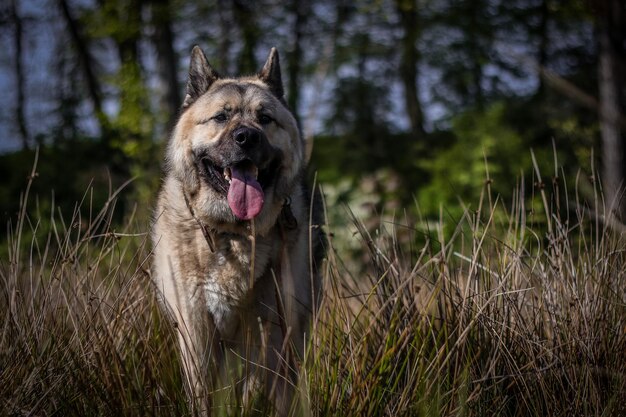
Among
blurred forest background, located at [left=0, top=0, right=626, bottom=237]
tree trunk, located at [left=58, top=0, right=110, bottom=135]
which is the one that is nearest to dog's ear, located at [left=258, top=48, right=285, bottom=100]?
blurred forest background, located at [left=0, top=0, right=626, bottom=237]

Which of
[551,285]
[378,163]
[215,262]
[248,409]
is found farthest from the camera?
[378,163]

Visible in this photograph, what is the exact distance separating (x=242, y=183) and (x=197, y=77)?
3.19ft

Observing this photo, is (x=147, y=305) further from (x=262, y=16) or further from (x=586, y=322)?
(x=262, y=16)

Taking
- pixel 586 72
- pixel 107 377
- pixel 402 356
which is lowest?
pixel 402 356

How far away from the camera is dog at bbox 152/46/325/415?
3.17 metres

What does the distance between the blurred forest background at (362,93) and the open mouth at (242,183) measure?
497 centimetres

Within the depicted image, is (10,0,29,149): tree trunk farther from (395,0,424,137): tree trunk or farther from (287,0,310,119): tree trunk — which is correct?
(395,0,424,137): tree trunk

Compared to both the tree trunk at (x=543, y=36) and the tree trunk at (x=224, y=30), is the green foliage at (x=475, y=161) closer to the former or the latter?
the tree trunk at (x=543, y=36)

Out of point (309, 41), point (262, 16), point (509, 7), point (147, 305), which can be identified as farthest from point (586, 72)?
point (147, 305)

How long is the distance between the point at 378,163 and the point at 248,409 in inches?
381

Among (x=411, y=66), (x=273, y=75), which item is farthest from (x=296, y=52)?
(x=273, y=75)

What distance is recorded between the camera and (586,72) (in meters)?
12.3

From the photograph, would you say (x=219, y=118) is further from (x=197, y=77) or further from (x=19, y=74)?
(x=19, y=74)

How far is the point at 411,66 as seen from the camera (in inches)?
515
